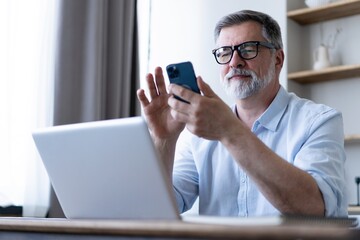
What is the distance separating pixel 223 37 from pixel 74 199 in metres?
0.88

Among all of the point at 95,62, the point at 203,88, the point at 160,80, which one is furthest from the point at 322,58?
the point at 203,88

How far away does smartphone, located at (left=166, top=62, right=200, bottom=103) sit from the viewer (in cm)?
122

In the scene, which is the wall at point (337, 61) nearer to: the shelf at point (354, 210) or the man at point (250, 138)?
the shelf at point (354, 210)

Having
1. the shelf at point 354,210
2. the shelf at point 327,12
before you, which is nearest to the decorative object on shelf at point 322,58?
the shelf at point 327,12

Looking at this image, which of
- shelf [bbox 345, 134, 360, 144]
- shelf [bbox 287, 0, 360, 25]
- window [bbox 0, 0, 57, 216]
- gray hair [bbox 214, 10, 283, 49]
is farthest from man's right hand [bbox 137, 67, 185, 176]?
shelf [bbox 287, 0, 360, 25]

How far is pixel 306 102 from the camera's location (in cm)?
169

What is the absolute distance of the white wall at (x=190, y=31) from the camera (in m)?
3.10

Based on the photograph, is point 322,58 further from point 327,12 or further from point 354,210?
point 354,210

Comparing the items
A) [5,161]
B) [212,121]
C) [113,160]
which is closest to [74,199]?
[113,160]

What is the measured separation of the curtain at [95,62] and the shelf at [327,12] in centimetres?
95

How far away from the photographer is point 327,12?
2.88 meters

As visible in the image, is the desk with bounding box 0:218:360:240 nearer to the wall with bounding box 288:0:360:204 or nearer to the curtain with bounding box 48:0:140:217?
the curtain with bounding box 48:0:140:217

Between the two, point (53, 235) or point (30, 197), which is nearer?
point (53, 235)

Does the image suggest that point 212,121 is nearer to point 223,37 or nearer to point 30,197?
point 223,37
